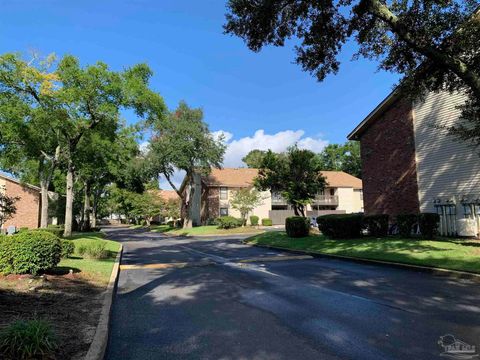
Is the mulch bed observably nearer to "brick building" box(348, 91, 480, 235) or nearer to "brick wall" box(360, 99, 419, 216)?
"brick building" box(348, 91, 480, 235)

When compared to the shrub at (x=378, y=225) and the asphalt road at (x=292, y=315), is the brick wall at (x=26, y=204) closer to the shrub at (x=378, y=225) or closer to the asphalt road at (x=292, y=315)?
the asphalt road at (x=292, y=315)

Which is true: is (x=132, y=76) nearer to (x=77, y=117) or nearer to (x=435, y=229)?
(x=77, y=117)

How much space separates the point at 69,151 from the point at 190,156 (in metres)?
Result: 19.0

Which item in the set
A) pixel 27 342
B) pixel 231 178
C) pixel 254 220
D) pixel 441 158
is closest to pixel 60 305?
pixel 27 342

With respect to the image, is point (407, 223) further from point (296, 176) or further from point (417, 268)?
point (296, 176)

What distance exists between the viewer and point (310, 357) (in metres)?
4.69

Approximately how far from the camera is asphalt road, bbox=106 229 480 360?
199 inches

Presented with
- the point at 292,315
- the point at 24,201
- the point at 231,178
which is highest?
the point at 231,178

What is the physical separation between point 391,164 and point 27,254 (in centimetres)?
1957

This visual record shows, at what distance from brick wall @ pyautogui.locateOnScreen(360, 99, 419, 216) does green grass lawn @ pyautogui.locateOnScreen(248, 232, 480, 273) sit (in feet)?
16.4

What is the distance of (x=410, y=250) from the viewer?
45.6 feet

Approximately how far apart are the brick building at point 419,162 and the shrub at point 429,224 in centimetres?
225

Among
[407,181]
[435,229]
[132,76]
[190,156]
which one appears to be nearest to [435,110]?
[407,181]

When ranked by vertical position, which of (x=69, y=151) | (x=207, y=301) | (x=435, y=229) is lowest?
(x=207, y=301)
